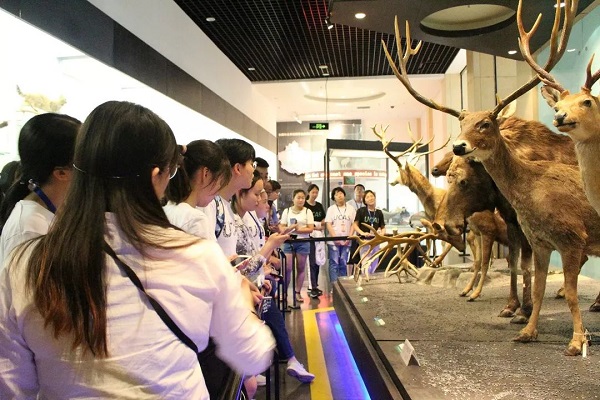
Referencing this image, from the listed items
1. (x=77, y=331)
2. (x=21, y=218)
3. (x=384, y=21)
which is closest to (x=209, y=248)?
(x=77, y=331)

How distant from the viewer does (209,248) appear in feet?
3.10

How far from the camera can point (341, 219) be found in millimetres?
6922

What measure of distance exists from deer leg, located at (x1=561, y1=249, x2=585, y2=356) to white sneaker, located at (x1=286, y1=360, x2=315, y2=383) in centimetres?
A: 176

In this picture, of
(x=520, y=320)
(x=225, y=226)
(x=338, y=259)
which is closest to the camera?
(x=225, y=226)

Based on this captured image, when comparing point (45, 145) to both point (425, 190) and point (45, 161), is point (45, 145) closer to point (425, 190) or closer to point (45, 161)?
point (45, 161)

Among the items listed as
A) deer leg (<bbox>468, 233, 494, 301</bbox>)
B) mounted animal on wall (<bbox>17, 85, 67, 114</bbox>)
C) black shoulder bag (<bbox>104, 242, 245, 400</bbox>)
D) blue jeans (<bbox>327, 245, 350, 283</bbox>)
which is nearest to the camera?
black shoulder bag (<bbox>104, 242, 245, 400</bbox>)

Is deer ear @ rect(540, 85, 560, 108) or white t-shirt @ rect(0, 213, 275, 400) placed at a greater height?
deer ear @ rect(540, 85, 560, 108)

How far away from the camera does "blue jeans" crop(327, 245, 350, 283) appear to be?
6733 millimetres

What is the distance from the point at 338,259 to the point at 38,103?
4485 mm

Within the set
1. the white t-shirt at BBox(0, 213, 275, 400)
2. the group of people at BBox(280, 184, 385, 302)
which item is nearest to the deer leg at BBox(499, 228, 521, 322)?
the white t-shirt at BBox(0, 213, 275, 400)

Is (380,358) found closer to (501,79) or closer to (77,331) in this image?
(77,331)

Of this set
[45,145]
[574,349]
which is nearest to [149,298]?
[45,145]

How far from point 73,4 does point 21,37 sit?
25.7 inches

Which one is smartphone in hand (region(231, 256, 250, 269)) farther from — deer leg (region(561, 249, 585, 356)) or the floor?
deer leg (region(561, 249, 585, 356))
